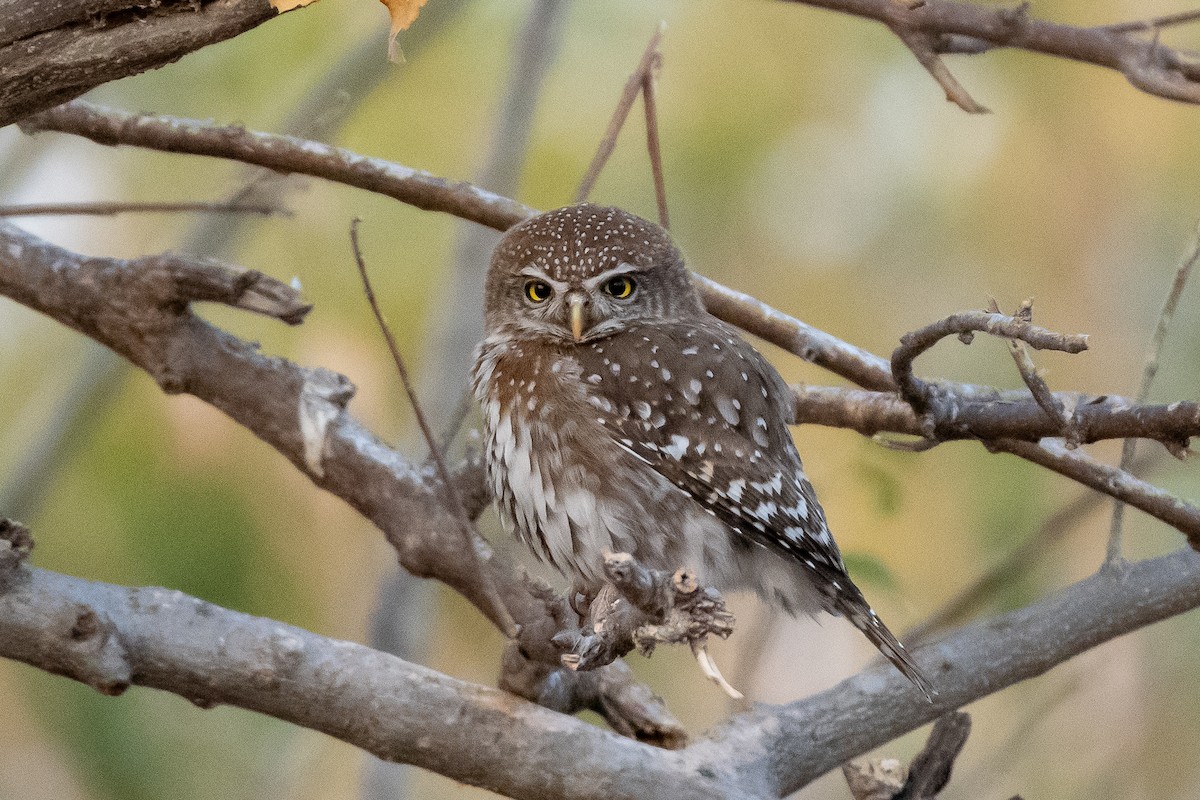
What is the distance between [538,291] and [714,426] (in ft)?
2.25

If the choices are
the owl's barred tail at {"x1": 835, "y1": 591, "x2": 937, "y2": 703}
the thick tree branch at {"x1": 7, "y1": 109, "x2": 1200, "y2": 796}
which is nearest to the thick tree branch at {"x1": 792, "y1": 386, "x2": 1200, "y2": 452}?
the thick tree branch at {"x1": 7, "y1": 109, "x2": 1200, "y2": 796}

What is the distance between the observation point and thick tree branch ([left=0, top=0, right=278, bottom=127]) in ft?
Result: 7.17

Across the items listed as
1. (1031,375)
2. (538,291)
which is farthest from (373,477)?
(1031,375)

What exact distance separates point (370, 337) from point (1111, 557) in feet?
13.2

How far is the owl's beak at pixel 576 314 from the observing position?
339 centimetres

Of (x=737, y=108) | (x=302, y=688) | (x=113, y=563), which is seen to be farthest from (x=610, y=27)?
(x=302, y=688)

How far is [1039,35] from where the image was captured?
3143 millimetres

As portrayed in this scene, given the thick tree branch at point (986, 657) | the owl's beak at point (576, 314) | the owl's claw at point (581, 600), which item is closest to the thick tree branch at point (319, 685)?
the owl's claw at point (581, 600)

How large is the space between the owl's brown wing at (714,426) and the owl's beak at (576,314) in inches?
2.6

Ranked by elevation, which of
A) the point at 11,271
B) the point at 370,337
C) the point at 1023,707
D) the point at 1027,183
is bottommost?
the point at 1023,707

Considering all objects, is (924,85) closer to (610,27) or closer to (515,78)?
(610,27)

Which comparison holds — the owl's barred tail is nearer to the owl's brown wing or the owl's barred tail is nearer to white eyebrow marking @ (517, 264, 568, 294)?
the owl's brown wing

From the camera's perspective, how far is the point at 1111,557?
332 cm

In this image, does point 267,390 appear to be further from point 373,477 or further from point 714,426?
point 714,426
